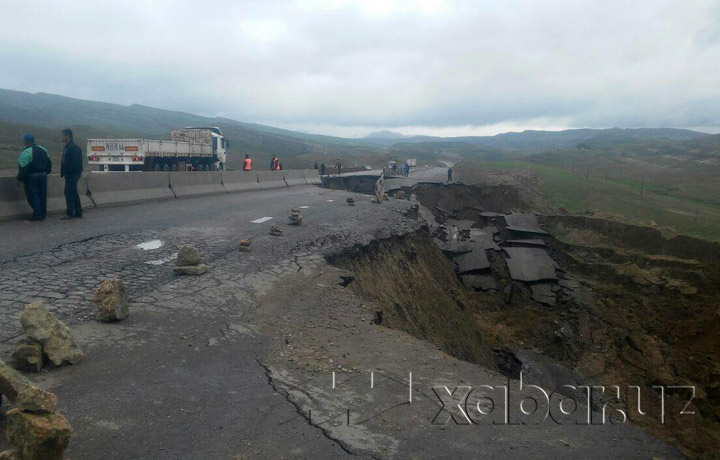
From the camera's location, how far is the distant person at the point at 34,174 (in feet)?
32.6

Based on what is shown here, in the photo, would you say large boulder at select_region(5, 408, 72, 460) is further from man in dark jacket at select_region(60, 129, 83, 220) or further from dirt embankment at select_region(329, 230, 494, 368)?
man in dark jacket at select_region(60, 129, 83, 220)

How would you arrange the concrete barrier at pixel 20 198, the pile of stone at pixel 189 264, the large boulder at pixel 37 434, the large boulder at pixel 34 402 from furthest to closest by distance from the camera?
the concrete barrier at pixel 20 198
the pile of stone at pixel 189 264
the large boulder at pixel 34 402
the large boulder at pixel 37 434

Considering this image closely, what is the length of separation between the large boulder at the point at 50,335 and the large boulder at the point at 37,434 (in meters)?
1.52

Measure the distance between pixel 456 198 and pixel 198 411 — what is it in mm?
27587

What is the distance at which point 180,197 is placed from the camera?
→ 16.3 meters

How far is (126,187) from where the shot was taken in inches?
556

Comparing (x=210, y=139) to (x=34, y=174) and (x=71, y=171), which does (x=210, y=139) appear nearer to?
(x=71, y=171)

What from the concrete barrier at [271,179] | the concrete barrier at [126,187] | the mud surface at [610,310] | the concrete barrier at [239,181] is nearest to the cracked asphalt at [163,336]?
the concrete barrier at [126,187]

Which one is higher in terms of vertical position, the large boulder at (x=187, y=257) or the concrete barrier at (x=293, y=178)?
the concrete barrier at (x=293, y=178)

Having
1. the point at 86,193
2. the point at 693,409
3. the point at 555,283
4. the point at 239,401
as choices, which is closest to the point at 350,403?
the point at 239,401

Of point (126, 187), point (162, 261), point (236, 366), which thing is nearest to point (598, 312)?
point (162, 261)

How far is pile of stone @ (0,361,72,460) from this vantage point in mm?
2842

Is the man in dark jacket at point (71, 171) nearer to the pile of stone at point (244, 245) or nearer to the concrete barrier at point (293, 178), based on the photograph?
the pile of stone at point (244, 245)

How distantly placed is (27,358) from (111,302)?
3.98 feet
